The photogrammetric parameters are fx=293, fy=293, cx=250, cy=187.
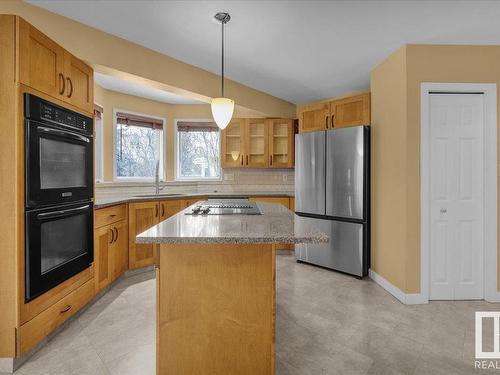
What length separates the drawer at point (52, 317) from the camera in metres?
1.86

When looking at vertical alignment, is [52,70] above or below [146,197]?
above

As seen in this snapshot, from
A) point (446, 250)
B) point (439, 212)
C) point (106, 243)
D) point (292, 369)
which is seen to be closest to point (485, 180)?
point (439, 212)

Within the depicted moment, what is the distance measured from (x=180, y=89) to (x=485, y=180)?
11.0 feet

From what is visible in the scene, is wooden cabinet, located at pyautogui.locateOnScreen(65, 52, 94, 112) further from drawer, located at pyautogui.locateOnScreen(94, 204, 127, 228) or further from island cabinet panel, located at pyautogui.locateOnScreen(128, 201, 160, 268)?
island cabinet panel, located at pyautogui.locateOnScreen(128, 201, 160, 268)

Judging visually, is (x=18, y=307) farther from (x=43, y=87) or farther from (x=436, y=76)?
(x=436, y=76)

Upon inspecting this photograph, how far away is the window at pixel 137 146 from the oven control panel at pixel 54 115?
1719 millimetres

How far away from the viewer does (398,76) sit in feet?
9.69

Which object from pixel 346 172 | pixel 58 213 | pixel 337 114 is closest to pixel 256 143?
pixel 337 114

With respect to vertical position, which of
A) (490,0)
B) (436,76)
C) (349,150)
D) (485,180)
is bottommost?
(485,180)

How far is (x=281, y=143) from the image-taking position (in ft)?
16.4

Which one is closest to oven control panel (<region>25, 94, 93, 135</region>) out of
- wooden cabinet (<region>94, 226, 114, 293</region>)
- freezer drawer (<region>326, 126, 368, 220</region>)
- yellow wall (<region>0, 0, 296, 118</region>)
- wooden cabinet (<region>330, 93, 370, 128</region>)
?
yellow wall (<region>0, 0, 296, 118</region>)

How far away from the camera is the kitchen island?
1.54 meters

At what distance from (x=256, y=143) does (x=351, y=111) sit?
174 centimetres

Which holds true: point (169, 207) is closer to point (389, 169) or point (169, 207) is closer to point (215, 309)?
point (215, 309)
